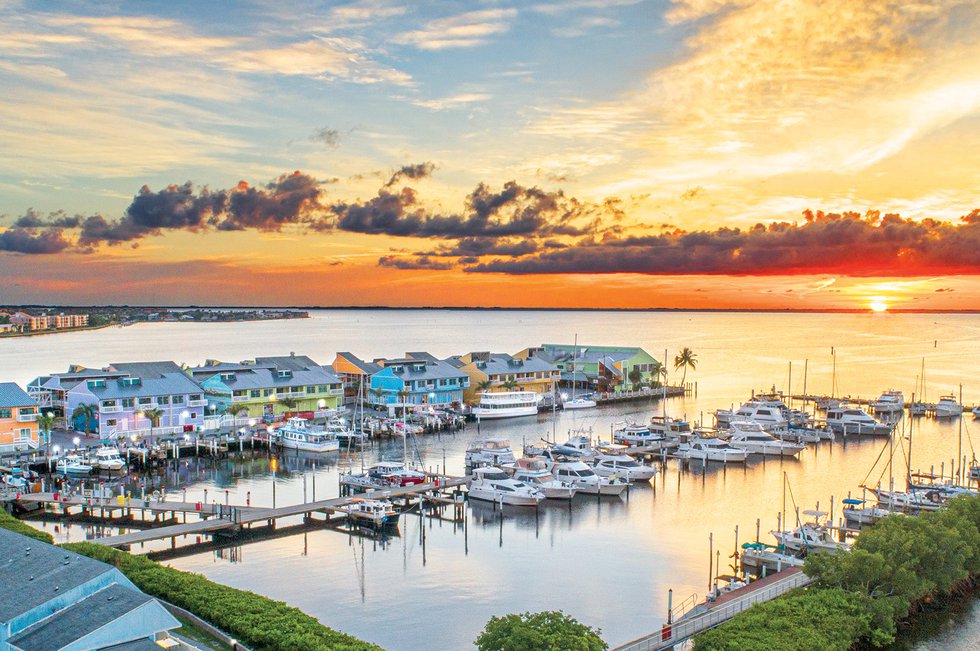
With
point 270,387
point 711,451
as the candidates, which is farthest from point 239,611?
point 270,387

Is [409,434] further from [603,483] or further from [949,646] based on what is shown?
[949,646]

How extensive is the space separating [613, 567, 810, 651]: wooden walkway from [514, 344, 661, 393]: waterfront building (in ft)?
220

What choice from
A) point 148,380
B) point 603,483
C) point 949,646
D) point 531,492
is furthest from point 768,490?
point 148,380

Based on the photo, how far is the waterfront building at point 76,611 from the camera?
772 inches

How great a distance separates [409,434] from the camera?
6956 cm

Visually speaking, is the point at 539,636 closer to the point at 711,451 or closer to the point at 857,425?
the point at 711,451

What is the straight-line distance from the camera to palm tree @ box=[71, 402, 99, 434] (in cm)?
5941

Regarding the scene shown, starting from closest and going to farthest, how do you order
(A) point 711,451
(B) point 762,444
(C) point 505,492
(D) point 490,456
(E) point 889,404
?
(C) point 505,492 → (D) point 490,456 → (A) point 711,451 → (B) point 762,444 → (E) point 889,404

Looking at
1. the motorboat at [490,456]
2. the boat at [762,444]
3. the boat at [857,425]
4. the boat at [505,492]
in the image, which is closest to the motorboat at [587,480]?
the boat at [505,492]

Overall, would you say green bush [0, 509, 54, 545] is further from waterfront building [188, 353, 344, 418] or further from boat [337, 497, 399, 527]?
waterfront building [188, 353, 344, 418]

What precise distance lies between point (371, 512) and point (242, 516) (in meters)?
6.36

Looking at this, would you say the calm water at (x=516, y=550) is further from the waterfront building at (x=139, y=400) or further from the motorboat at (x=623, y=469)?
the waterfront building at (x=139, y=400)

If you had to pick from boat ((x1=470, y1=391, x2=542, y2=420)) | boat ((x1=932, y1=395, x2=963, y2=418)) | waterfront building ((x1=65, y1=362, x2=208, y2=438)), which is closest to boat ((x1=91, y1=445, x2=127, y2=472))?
waterfront building ((x1=65, y1=362, x2=208, y2=438))

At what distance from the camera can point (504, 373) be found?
286ft
